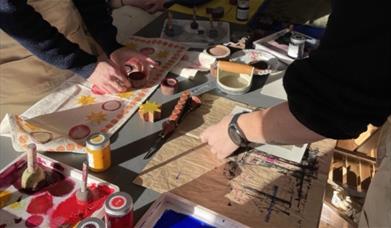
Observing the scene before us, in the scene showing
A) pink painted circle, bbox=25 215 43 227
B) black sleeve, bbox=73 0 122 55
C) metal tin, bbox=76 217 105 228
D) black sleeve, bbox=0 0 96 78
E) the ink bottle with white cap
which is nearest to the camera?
metal tin, bbox=76 217 105 228

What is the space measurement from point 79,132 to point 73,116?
82 millimetres

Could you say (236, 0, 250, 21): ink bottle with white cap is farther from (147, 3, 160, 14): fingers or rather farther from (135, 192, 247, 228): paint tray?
(135, 192, 247, 228): paint tray

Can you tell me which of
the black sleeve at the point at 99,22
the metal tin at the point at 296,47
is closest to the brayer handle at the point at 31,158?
the black sleeve at the point at 99,22

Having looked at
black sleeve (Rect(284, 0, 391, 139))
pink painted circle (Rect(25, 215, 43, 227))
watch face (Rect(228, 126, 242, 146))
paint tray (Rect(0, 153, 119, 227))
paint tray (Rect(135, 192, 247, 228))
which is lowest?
paint tray (Rect(135, 192, 247, 228))

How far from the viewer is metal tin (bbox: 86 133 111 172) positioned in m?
0.95

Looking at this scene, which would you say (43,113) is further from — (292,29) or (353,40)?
(292,29)

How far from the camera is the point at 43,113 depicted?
1.18 meters

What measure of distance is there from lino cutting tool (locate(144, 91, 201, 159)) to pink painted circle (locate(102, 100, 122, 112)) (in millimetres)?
167

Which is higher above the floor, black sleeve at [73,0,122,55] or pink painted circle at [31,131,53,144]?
black sleeve at [73,0,122,55]

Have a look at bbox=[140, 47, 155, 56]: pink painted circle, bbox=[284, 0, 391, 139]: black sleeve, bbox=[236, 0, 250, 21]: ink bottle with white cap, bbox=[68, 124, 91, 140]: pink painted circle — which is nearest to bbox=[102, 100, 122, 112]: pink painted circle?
bbox=[68, 124, 91, 140]: pink painted circle

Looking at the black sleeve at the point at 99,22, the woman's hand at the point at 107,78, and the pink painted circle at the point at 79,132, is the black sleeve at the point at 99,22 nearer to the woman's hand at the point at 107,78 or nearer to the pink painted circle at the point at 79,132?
the woman's hand at the point at 107,78

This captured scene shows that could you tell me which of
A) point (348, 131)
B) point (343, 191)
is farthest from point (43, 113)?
point (343, 191)

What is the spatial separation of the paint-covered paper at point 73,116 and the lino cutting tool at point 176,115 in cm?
12

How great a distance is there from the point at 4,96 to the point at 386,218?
3.56 feet
